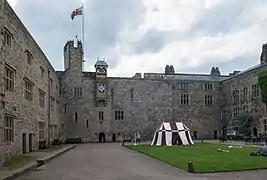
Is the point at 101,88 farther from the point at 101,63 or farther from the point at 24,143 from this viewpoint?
the point at 24,143

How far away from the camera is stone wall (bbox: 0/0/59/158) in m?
18.7

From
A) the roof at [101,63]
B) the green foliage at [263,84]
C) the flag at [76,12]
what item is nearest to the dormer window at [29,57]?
the flag at [76,12]

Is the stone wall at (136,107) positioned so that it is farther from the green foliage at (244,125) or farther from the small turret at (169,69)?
the small turret at (169,69)

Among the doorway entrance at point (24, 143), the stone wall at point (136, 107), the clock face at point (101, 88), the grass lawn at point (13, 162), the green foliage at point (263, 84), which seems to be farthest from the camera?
the clock face at point (101, 88)

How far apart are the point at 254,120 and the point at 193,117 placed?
35.1ft

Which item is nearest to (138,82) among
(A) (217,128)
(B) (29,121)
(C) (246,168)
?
(A) (217,128)

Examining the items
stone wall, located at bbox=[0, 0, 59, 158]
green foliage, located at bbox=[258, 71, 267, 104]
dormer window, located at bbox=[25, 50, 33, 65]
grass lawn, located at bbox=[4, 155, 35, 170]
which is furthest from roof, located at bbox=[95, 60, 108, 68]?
grass lawn, located at bbox=[4, 155, 35, 170]

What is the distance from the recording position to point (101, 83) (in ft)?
170

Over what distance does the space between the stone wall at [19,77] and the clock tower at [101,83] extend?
1973cm

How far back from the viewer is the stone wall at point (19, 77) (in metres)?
18.7

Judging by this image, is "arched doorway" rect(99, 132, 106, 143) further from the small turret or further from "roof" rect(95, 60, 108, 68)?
the small turret

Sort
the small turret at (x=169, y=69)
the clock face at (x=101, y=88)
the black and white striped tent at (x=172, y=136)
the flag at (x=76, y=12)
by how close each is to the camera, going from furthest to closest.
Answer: the small turret at (x=169, y=69) < the clock face at (x=101, y=88) < the flag at (x=76, y=12) < the black and white striped tent at (x=172, y=136)


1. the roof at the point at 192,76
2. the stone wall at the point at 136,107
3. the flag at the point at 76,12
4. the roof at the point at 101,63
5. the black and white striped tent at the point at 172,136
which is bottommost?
the black and white striped tent at the point at 172,136

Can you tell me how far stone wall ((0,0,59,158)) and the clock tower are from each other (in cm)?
1973
